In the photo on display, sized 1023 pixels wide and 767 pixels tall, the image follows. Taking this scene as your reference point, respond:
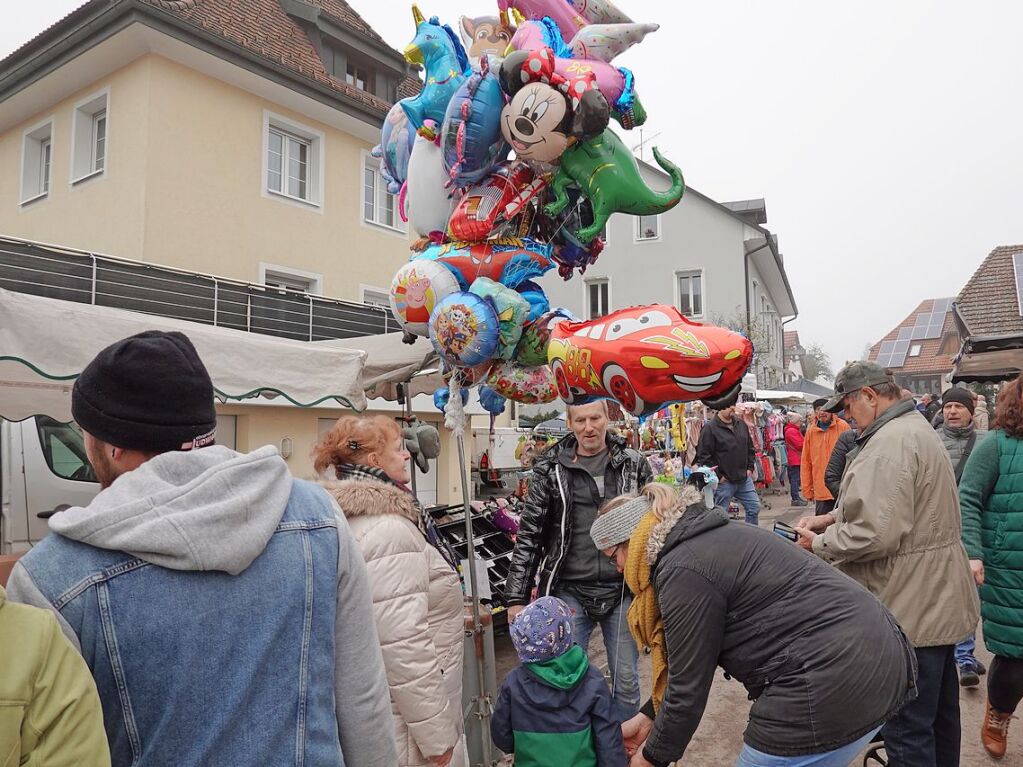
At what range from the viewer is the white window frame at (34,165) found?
11797 millimetres

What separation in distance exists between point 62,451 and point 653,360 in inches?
233

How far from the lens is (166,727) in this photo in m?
1.11

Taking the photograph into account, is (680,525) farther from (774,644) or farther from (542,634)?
(542,634)

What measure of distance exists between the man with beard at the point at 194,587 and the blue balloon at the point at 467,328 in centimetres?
184

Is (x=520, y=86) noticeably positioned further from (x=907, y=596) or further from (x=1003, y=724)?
(x=1003, y=724)

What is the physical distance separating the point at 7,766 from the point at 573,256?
3227 mm

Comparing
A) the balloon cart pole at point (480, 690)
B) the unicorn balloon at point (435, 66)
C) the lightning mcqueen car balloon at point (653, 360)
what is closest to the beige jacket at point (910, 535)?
the lightning mcqueen car balloon at point (653, 360)

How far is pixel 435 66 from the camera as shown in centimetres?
355

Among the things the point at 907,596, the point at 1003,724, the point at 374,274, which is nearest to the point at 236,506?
the point at 907,596

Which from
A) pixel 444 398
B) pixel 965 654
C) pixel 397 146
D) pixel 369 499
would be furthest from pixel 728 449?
pixel 369 499

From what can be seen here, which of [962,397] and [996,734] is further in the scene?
[962,397]

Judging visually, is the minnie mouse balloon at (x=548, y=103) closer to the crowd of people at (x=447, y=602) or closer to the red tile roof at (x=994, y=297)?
the crowd of people at (x=447, y=602)

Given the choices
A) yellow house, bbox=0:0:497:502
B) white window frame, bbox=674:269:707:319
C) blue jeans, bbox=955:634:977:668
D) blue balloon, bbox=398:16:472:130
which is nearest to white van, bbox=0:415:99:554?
yellow house, bbox=0:0:497:502

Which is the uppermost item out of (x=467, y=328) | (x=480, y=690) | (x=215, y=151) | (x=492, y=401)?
(x=215, y=151)
